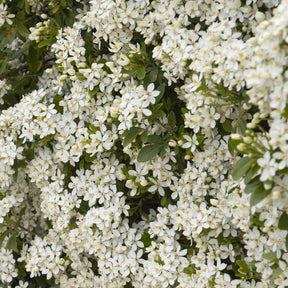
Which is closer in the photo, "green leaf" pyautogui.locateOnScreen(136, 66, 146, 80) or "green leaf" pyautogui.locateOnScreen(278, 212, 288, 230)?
"green leaf" pyautogui.locateOnScreen(278, 212, 288, 230)

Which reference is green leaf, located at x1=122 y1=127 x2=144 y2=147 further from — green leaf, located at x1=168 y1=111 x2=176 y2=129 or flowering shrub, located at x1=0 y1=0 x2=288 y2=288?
green leaf, located at x1=168 y1=111 x2=176 y2=129

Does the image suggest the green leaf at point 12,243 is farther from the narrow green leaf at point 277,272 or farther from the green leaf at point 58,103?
the narrow green leaf at point 277,272

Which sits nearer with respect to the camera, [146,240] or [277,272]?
[277,272]

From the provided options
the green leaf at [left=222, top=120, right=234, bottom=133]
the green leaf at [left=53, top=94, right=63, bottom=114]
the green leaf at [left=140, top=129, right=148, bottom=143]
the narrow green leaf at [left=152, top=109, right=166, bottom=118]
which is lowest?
the green leaf at [left=222, top=120, right=234, bottom=133]

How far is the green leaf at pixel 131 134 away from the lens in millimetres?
2641

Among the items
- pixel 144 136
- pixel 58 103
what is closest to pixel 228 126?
pixel 144 136

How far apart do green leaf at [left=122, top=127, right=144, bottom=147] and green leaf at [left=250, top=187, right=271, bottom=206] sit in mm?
853

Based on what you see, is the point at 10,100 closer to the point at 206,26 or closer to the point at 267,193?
the point at 206,26

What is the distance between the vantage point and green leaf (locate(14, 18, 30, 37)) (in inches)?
132

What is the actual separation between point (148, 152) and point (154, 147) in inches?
1.7

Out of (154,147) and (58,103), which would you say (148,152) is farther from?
(58,103)

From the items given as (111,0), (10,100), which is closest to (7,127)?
(10,100)

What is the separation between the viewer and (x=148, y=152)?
2656mm

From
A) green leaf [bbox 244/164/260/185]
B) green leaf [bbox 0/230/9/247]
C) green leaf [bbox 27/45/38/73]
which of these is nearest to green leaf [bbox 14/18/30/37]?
green leaf [bbox 27/45/38/73]
